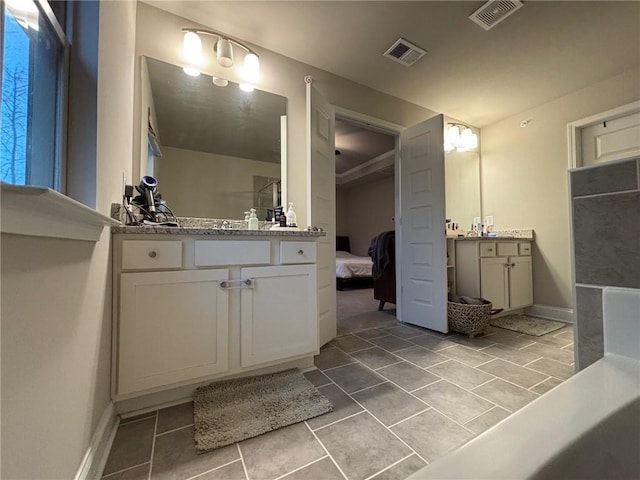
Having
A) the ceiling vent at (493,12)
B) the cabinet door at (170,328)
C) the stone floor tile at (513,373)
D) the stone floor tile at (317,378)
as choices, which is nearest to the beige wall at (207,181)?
the cabinet door at (170,328)

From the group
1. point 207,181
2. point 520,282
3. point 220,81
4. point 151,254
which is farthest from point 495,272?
point 220,81

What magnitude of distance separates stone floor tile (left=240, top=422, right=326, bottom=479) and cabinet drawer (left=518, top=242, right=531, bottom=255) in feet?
9.83

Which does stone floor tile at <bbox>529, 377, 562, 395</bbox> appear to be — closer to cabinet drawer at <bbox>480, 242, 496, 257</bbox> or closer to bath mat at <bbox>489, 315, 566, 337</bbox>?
bath mat at <bbox>489, 315, 566, 337</bbox>

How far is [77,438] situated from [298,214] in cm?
171

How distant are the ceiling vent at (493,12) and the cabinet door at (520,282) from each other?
2162 mm

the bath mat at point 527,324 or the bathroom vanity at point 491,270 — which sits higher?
the bathroom vanity at point 491,270

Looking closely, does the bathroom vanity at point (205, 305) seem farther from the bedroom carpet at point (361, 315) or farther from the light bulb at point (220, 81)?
the light bulb at point (220, 81)

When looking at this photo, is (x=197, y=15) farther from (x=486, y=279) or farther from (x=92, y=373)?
(x=486, y=279)

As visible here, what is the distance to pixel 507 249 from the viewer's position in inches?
108

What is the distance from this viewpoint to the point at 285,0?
1.71 metres

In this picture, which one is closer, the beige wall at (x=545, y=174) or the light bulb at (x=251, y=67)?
the light bulb at (x=251, y=67)

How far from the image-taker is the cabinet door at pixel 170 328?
1.13 m

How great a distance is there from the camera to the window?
63 cm

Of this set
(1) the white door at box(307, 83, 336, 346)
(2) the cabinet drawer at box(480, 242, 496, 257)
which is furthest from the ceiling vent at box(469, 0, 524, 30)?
(2) the cabinet drawer at box(480, 242, 496, 257)
